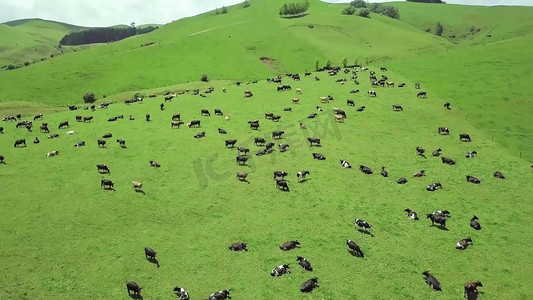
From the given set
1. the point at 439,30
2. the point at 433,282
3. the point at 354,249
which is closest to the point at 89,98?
the point at 354,249

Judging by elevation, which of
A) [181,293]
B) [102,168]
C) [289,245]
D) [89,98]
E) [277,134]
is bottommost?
[289,245]

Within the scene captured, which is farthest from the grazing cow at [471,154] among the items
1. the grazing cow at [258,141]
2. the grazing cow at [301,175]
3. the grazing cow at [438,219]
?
the grazing cow at [258,141]

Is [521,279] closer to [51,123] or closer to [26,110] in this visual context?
[51,123]

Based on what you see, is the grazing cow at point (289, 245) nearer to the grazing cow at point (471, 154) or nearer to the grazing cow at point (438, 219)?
the grazing cow at point (438, 219)

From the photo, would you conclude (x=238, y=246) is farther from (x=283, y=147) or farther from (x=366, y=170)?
(x=283, y=147)

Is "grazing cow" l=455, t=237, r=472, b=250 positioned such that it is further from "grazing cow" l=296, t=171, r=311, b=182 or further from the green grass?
"grazing cow" l=296, t=171, r=311, b=182

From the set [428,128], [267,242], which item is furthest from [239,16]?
[267,242]

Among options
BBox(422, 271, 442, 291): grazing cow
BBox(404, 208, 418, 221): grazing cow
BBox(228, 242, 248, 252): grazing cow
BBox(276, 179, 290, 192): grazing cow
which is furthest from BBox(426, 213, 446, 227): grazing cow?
BBox(228, 242, 248, 252): grazing cow
